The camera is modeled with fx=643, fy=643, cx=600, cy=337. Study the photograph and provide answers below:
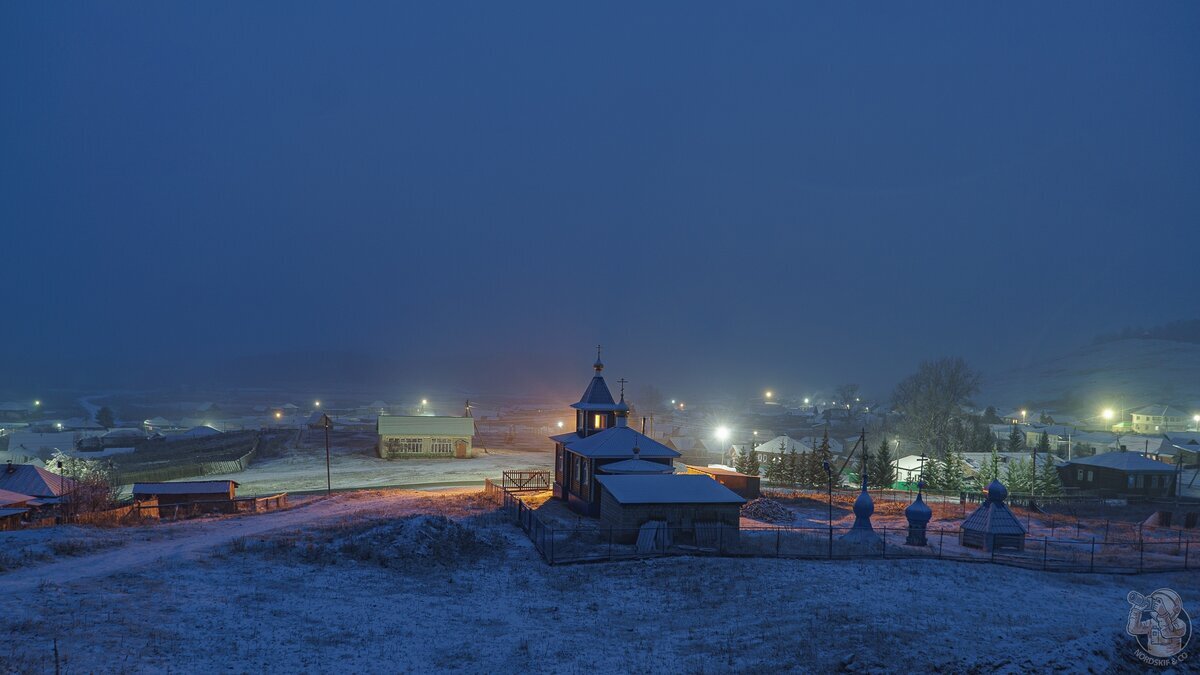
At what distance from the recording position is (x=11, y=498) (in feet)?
104

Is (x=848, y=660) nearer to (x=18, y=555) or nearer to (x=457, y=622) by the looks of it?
(x=457, y=622)

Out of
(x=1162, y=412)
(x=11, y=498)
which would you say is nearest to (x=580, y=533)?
(x=11, y=498)

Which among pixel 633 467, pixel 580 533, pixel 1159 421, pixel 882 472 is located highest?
pixel 633 467

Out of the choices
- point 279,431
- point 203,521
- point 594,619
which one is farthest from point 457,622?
point 279,431

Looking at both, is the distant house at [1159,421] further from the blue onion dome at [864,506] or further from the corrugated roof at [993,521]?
the blue onion dome at [864,506]

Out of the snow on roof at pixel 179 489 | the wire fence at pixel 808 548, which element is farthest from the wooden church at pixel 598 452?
the snow on roof at pixel 179 489

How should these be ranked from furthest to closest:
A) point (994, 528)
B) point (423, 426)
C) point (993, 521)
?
1. point (423, 426)
2. point (993, 521)
3. point (994, 528)

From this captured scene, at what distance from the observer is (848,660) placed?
543 inches

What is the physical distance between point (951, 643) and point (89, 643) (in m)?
18.2

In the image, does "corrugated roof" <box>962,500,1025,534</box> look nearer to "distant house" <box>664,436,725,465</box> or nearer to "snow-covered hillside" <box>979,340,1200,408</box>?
"distant house" <box>664,436,725,465</box>

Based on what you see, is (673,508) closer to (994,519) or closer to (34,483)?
(994,519)

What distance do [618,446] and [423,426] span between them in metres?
35.6

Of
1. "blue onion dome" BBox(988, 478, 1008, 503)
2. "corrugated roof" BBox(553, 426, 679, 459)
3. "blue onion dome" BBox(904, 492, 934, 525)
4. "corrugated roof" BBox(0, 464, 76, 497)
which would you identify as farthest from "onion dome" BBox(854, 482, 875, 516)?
"corrugated roof" BBox(0, 464, 76, 497)

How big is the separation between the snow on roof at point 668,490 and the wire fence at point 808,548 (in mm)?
1127
